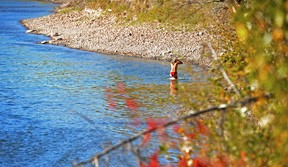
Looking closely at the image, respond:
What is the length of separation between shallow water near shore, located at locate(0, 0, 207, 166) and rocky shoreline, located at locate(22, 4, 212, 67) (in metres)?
1.57

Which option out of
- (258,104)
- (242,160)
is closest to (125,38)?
(258,104)

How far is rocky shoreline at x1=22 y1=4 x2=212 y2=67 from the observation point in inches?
1441

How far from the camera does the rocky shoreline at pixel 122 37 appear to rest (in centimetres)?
3659

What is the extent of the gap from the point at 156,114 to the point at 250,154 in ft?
53.1

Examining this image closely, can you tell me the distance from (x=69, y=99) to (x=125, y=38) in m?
17.9

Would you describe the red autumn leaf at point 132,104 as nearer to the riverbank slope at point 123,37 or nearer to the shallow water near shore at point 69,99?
the shallow water near shore at point 69,99

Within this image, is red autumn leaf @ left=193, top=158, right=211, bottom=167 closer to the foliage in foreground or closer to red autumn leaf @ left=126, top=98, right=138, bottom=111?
the foliage in foreground

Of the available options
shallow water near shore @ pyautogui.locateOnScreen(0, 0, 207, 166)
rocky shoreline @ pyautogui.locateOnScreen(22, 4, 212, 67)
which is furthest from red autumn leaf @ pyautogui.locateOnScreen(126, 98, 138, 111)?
rocky shoreline @ pyautogui.locateOnScreen(22, 4, 212, 67)

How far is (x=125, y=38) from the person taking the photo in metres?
42.3

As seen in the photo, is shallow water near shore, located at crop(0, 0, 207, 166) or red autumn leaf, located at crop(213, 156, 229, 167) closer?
A: red autumn leaf, located at crop(213, 156, 229, 167)

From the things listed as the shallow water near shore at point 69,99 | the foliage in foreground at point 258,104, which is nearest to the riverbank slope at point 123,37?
the shallow water near shore at point 69,99

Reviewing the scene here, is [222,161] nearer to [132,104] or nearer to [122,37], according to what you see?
[132,104]

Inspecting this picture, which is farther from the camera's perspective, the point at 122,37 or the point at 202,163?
the point at 122,37

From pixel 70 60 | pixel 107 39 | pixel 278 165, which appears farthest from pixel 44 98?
pixel 278 165
